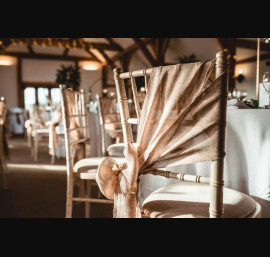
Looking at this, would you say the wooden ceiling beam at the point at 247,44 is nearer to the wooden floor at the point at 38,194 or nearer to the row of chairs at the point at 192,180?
the wooden floor at the point at 38,194

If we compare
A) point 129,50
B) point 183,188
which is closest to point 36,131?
A: point 183,188

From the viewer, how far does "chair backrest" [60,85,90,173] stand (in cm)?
153

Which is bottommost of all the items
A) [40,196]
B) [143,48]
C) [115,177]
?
[40,196]

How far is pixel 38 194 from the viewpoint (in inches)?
100.0

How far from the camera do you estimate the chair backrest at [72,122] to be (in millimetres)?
1526

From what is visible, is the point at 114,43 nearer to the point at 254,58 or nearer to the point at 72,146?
the point at 254,58

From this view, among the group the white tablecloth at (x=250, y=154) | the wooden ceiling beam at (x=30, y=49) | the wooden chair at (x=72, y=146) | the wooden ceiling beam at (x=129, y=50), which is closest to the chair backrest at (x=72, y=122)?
the wooden chair at (x=72, y=146)

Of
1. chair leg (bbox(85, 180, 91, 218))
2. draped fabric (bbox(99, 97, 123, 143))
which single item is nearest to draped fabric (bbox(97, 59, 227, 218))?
chair leg (bbox(85, 180, 91, 218))

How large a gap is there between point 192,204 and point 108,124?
160 centimetres

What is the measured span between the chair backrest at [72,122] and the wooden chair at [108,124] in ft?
0.65
